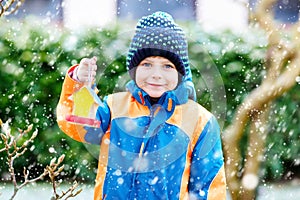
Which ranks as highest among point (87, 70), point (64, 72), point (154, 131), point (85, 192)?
point (64, 72)

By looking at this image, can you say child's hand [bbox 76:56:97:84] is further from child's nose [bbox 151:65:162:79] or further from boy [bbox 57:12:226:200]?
child's nose [bbox 151:65:162:79]

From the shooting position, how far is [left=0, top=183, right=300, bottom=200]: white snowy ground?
5.40 m

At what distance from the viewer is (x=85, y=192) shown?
18.2ft

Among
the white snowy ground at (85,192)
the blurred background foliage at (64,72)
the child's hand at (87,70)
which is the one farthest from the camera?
the blurred background foliage at (64,72)

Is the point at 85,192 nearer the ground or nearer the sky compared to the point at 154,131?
nearer the sky

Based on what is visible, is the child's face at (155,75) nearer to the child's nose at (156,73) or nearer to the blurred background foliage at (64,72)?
the child's nose at (156,73)

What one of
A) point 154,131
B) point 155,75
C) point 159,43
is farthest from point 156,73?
point 154,131

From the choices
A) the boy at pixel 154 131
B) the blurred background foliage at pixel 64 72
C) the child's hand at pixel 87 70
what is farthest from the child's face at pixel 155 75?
the blurred background foliage at pixel 64 72

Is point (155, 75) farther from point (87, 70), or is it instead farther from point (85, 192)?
point (85, 192)

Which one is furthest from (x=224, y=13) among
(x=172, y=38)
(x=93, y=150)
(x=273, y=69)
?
(x=172, y=38)

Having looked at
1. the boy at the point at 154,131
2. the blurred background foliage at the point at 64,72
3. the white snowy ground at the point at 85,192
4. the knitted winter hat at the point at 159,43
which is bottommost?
the boy at the point at 154,131

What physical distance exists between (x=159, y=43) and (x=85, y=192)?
307 centimetres

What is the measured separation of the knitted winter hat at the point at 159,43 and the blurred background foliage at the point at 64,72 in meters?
2.69

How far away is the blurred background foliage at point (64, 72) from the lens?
5.53 m
